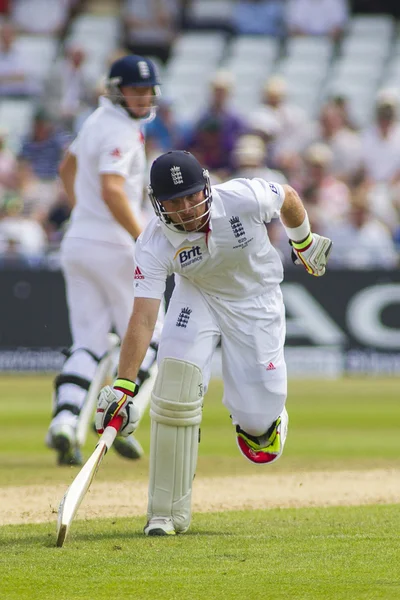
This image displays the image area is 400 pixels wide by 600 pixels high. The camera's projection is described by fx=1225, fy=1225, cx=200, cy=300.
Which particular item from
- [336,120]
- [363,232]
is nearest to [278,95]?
[336,120]

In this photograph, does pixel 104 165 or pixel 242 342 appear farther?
pixel 104 165

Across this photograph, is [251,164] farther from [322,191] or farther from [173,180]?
[173,180]

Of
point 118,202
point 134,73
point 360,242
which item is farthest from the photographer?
point 360,242

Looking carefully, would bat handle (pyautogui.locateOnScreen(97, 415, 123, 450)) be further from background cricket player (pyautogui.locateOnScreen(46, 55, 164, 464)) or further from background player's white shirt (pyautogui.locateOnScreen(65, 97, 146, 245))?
background player's white shirt (pyautogui.locateOnScreen(65, 97, 146, 245))

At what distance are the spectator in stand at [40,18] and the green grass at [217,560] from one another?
640 inches

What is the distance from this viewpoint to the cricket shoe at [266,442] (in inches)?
235

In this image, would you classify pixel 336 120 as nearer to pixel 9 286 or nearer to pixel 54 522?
pixel 9 286

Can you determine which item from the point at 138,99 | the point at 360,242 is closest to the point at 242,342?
the point at 138,99

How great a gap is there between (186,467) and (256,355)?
65 cm

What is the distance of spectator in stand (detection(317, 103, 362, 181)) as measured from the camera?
15359 mm

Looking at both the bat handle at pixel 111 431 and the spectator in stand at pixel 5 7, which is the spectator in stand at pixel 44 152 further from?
the bat handle at pixel 111 431

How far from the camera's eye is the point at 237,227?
554 cm

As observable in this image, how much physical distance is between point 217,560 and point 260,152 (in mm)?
8829

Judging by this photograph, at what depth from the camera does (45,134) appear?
16.4 m
